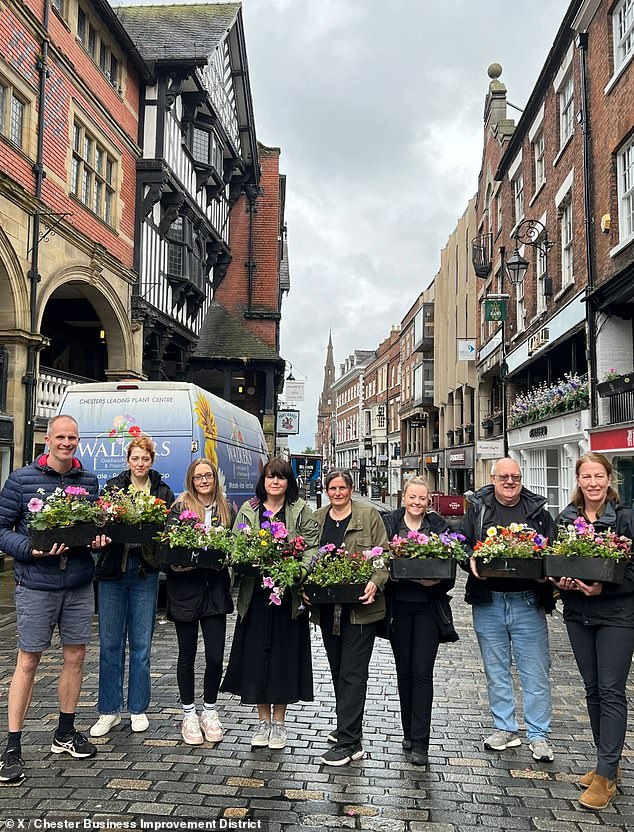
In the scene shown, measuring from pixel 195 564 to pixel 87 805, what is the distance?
1.45 m

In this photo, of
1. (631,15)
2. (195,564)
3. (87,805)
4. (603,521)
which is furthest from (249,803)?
(631,15)

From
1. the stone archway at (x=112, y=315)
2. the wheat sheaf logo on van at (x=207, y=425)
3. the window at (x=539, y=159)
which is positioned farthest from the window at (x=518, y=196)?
the wheat sheaf logo on van at (x=207, y=425)

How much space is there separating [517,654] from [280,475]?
6.56 feet

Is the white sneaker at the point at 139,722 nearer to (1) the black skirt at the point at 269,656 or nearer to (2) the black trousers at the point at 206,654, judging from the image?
(2) the black trousers at the point at 206,654

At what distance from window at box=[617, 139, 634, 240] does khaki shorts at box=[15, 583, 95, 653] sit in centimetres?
1204

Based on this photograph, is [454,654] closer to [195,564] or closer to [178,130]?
[195,564]

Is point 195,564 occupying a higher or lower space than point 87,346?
lower

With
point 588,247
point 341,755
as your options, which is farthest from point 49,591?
point 588,247

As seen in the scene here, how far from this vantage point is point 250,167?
28.4 meters

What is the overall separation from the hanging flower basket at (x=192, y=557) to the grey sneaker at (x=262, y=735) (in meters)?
1.13

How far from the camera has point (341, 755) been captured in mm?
4336

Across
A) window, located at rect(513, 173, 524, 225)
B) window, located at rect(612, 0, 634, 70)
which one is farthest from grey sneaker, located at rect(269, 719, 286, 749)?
window, located at rect(513, 173, 524, 225)

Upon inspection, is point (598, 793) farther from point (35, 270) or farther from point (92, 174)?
point (92, 174)

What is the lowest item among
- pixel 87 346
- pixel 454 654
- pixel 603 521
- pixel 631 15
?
pixel 454 654
